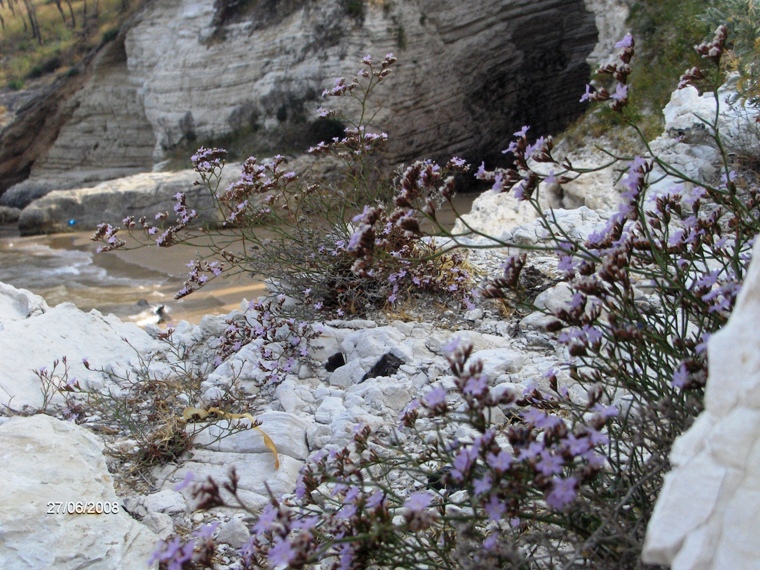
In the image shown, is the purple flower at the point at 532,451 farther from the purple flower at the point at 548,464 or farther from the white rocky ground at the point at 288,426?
the white rocky ground at the point at 288,426

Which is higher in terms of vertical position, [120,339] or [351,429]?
[351,429]

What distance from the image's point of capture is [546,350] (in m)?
3.40

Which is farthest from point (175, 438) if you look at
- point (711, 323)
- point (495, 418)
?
point (711, 323)

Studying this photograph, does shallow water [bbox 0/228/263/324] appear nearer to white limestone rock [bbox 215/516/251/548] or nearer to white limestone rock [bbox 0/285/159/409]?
white limestone rock [bbox 0/285/159/409]

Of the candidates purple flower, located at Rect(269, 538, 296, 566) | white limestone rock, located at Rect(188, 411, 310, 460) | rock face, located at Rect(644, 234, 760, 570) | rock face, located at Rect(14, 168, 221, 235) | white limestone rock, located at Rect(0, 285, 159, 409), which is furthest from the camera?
rock face, located at Rect(14, 168, 221, 235)

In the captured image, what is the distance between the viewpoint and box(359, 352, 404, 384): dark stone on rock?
3.28m

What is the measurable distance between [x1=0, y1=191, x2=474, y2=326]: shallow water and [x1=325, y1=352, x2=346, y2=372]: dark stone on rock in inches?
174

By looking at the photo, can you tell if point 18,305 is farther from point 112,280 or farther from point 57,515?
point 112,280

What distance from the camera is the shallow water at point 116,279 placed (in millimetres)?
9719

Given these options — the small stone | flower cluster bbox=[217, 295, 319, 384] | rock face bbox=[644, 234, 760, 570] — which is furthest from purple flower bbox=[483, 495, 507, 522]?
flower cluster bbox=[217, 295, 319, 384]

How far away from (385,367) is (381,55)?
1339 centimetres

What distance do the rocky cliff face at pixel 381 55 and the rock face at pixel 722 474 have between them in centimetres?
1490

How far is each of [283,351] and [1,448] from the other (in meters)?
1.58

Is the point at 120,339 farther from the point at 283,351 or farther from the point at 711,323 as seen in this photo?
the point at 711,323
